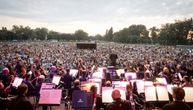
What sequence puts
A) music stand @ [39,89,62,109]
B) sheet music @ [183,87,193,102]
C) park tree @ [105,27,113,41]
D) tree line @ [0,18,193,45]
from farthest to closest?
park tree @ [105,27,113,41], tree line @ [0,18,193,45], music stand @ [39,89,62,109], sheet music @ [183,87,193,102]

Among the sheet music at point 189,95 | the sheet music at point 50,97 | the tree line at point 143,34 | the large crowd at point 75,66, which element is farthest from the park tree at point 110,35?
the sheet music at point 189,95

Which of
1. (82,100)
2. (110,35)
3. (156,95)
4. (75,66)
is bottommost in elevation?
(75,66)

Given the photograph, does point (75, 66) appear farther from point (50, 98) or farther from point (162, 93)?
point (162, 93)

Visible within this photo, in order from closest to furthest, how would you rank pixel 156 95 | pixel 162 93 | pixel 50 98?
1. pixel 156 95
2. pixel 162 93
3. pixel 50 98

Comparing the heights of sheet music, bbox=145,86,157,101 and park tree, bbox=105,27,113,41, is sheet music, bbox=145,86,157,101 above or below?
below

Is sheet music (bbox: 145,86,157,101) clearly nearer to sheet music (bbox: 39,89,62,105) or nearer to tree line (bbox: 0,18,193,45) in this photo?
sheet music (bbox: 39,89,62,105)

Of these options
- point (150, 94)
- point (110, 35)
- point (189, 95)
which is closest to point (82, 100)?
point (150, 94)

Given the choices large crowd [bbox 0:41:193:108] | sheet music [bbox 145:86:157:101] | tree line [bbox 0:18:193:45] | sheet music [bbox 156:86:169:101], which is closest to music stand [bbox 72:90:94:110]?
sheet music [bbox 145:86:157:101]

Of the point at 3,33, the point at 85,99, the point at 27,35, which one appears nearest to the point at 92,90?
the point at 85,99

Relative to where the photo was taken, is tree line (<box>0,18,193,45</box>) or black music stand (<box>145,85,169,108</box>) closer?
black music stand (<box>145,85,169,108</box>)

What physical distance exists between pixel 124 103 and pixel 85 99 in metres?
3.64

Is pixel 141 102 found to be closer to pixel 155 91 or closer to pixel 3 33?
pixel 155 91

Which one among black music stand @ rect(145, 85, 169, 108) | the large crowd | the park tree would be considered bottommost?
the large crowd

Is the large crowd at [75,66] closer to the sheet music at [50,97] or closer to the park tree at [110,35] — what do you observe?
the sheet music at [50,97]
